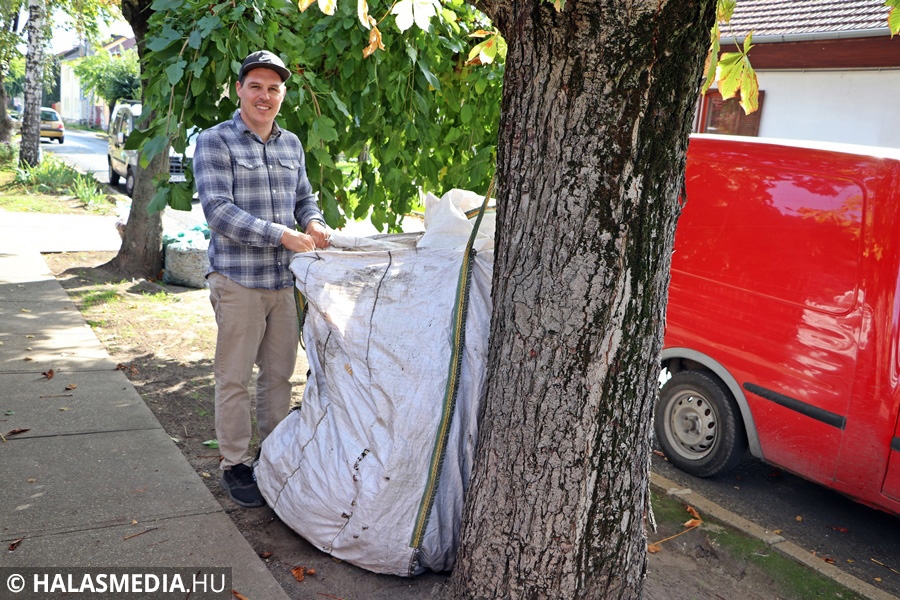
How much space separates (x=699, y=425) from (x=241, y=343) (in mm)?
2653

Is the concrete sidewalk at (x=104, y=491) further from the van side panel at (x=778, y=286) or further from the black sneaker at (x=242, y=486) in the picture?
the van side panel at (x=778, y=286)

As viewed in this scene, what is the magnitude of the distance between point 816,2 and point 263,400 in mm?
11895

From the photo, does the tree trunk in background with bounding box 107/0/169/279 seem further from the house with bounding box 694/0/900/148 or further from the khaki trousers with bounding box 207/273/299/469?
the house with bounding box 694/0/900/148

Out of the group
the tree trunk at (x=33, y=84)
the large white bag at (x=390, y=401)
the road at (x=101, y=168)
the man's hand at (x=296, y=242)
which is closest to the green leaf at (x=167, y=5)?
the man's hand at (x=296, y=242)

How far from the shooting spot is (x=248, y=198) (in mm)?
3668

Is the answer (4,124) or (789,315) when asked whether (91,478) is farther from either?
(4,124)

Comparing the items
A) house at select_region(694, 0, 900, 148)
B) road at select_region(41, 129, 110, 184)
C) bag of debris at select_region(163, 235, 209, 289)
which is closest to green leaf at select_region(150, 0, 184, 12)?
bag of debris at select_region(163, 235, 209, 289)

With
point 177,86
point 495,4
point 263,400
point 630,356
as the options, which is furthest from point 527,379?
point 177,86

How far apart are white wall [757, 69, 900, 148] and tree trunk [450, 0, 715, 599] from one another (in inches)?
406

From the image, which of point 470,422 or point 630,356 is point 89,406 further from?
point 630,356

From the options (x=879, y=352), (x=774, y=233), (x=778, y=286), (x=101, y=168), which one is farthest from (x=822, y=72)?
(x=101, y=168)

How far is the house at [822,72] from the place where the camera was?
11.1 meters

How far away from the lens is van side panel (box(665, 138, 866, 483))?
12.8 ft

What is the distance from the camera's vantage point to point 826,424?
396 centimetres
